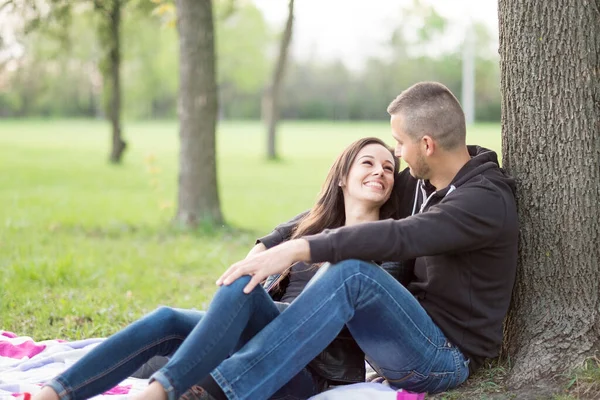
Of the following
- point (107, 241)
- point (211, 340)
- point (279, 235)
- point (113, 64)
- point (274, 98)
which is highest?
point (113, 64)

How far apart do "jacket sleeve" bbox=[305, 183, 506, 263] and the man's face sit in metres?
0.34

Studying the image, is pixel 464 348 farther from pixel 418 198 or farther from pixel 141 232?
pixel 141 232

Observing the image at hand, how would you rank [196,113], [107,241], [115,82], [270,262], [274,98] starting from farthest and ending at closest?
[274,98], [115,82], [196,113], [107,241], [270,262]

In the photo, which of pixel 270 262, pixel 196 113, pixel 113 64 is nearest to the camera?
pixel 270 262

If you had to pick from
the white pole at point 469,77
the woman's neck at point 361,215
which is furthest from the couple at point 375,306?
the white pole at point 469,77

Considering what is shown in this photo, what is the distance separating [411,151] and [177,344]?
4.50 feet

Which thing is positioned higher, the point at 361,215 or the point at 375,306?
the point at 361,215

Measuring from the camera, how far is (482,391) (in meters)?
3.46

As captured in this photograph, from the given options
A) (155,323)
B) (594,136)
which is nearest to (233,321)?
(155,323)

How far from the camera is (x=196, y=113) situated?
29.1ft

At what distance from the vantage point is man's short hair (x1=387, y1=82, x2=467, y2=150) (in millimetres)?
3436

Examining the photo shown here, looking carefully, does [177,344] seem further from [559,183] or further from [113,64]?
[113,64]

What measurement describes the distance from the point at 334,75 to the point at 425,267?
195 ft

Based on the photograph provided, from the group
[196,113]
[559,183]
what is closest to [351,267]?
[559,183]
